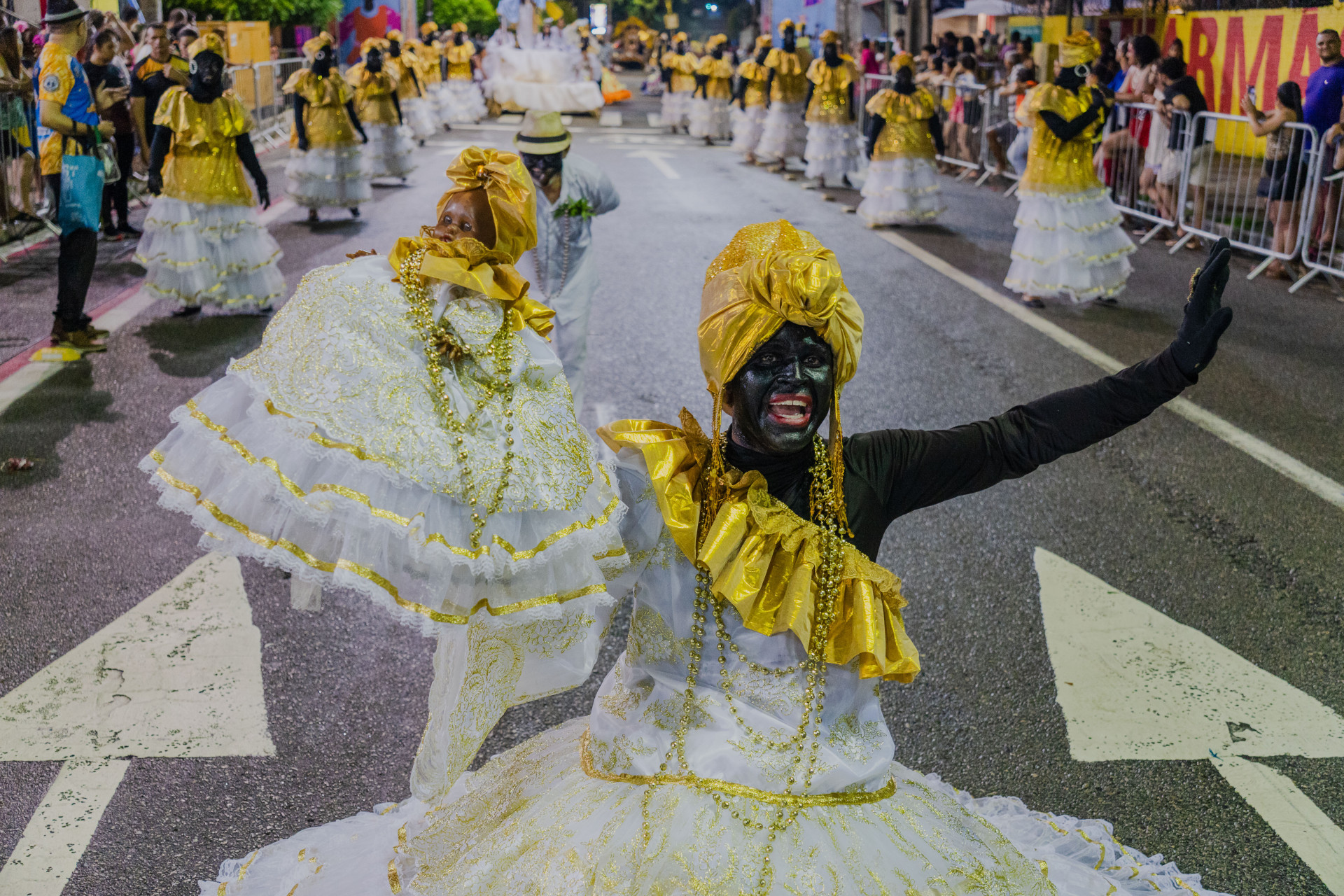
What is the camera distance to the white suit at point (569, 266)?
6.72 metres

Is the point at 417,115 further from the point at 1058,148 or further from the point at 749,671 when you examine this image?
the point at 749,671

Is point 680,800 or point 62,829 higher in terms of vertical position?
point 680,800

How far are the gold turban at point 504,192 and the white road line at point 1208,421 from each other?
15.9 feet

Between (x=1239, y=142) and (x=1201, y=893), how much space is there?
60.6ft

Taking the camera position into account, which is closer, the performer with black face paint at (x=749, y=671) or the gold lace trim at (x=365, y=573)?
the gold lace trim at (x=365, y=573)

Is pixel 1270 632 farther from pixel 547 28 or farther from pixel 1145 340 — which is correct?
pixel 547 28

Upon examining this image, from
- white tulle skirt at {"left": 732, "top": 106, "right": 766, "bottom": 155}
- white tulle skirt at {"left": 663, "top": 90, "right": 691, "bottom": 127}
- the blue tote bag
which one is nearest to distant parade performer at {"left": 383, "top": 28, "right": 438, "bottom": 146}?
white tulle skirt at {"left": 663, "top": 90, "right": 691, "bottom": 127}

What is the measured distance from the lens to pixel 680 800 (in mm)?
2535

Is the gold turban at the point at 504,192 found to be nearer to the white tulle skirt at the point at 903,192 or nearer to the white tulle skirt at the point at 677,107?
the white tulle skirt at the point at 903,192

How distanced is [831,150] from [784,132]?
106 inches

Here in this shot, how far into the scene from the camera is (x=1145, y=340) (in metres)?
9.47

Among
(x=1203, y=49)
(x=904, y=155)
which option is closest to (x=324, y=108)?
(x=904, y=155)

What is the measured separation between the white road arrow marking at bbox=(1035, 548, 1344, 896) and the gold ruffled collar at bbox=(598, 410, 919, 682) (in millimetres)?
1732

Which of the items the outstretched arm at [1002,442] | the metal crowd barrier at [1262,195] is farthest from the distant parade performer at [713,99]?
the outstretched arm at [1002,442]
